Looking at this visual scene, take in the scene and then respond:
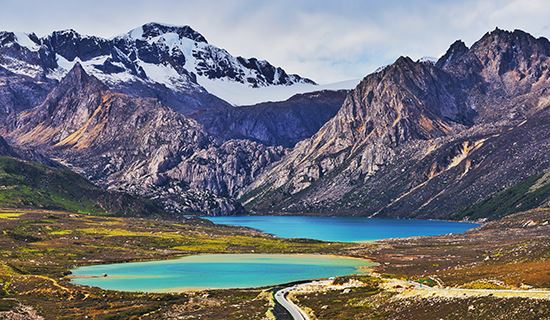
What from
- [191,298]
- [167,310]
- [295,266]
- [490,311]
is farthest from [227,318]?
[295,266]

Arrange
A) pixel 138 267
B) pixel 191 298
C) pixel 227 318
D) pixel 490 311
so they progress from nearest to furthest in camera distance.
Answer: pixel 490 311 → pixel 227 318 → pixel 191 298 → pixel 138 267

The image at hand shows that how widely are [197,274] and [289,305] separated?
Answer: 6821 centimetres

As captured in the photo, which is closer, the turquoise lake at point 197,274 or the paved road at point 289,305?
the paved road at point 289,305

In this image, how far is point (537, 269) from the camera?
107188 mm

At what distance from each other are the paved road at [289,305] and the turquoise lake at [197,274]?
22.5 meters

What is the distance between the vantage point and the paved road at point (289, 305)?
305 feet

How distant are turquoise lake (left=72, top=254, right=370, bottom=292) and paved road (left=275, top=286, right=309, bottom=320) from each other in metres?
22.5

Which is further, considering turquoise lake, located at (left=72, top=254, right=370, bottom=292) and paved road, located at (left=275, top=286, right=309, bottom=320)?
turquoise lake, located at (left=72, top=254, right=370, bottom=292)

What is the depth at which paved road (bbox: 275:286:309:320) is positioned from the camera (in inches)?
3664

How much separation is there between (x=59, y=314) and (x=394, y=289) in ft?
169

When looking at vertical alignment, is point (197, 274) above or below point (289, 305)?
above

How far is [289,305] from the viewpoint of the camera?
350 ft

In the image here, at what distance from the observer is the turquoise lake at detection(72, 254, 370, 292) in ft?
488

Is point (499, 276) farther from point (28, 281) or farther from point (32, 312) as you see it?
point (28, 281)
